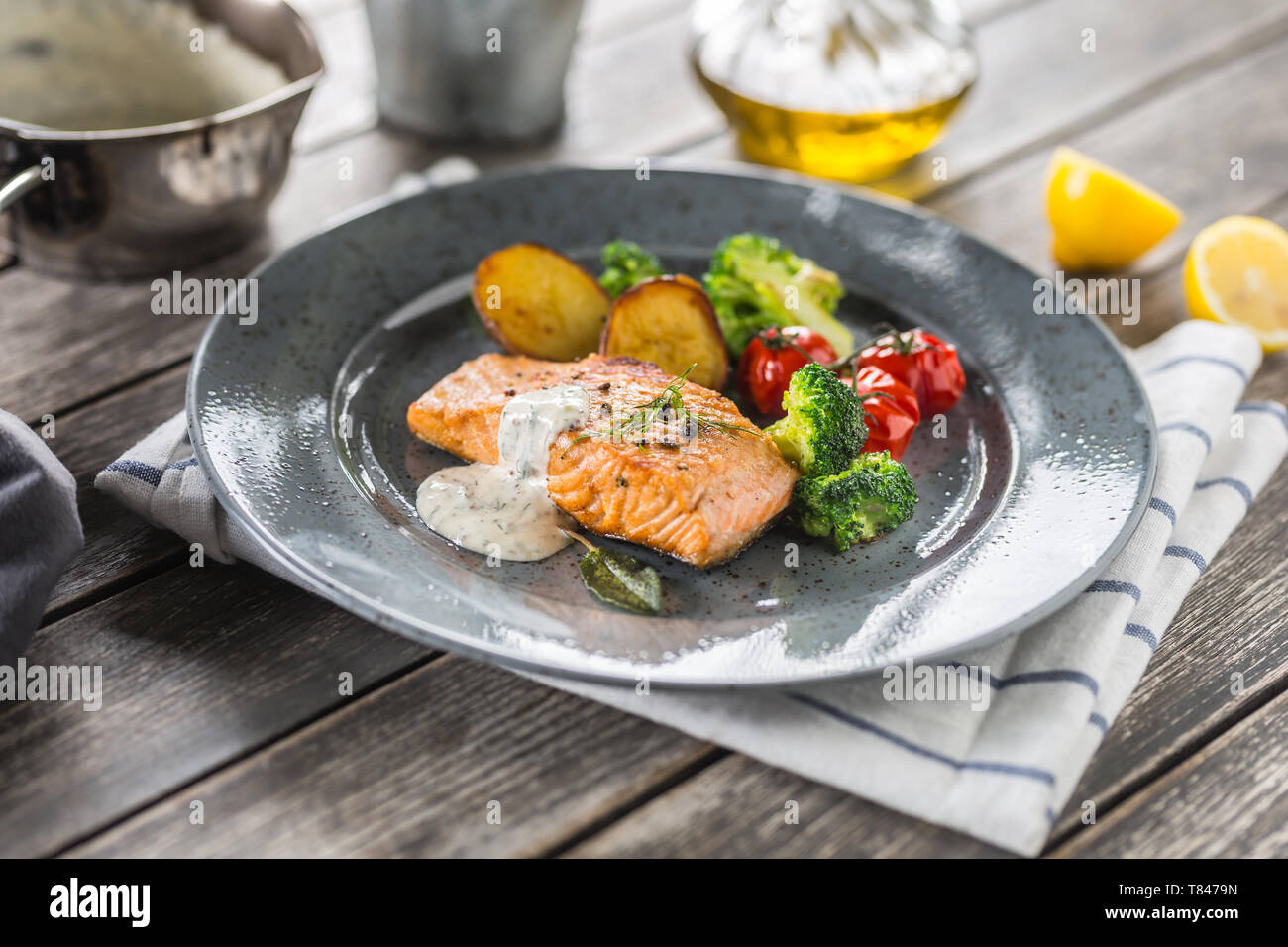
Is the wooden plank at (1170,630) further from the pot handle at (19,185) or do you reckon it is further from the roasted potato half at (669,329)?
the pot handle at (19,185)

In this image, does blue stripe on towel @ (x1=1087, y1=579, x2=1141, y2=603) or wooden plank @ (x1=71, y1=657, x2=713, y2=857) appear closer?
wooden plank @ (x1=71, y1=657, x2=713, y2=857)

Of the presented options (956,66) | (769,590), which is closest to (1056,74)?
(956,66)

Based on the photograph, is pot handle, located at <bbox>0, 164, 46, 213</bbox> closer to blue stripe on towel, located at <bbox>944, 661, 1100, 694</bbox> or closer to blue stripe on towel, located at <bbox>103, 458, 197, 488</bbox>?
blue stripe on towel, located at <bbox>103, 458, 197, 488</bbox>

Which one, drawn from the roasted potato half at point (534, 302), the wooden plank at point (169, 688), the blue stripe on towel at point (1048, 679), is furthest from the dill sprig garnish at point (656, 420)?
the blue stripe on towel at point (1048, 679)

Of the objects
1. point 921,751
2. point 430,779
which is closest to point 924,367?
point 921,751

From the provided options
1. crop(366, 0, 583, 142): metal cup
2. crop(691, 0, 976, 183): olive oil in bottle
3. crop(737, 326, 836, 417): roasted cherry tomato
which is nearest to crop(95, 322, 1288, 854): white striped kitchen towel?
crop(737, 326, 836, 417): roasted cherry tomato

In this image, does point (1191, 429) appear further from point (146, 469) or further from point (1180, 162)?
point (146, 469)

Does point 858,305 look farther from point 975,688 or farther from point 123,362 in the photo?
point 123,362
